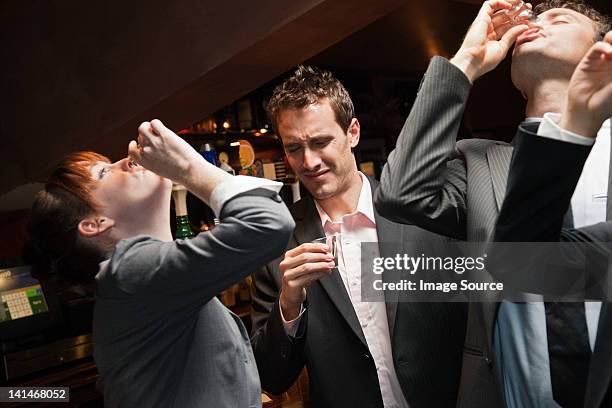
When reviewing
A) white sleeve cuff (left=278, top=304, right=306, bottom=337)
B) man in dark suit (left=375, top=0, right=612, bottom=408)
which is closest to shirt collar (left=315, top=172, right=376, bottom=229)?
white sleeve cuff (left=278, top=304, right=306, bottom=337)

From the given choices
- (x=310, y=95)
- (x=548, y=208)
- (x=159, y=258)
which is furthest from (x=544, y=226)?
(x=310, y=95)

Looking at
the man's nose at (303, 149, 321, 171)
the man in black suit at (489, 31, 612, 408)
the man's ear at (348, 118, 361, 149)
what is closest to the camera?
the man in black suit at (489, 31, 612, 408)

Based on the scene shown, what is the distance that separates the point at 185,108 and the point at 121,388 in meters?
2.23

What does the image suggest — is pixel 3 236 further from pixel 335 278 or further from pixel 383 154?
pixel 383 154

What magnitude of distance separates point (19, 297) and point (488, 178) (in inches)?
117

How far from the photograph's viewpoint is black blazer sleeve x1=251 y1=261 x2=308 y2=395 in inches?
54.5

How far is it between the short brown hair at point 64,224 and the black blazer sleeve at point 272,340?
18.9 inches

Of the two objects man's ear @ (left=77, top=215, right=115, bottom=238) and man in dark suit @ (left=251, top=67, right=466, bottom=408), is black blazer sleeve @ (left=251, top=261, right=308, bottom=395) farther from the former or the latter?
man's ear @ (left=77, top=215, right=115, bottom=238)

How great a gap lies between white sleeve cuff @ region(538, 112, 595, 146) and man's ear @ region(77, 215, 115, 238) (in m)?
0.89

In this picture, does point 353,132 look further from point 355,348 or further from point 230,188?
point 230,188

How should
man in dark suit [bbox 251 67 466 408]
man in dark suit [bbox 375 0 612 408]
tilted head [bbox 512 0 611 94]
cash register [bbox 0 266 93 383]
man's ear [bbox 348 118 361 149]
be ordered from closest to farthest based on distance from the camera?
man in dark suit [bbox 375 0 612 408] < tilted head [bbox 512 0 611 94] < man in dark suit [bbox 251 67 466 408] < man's ear [bbox 348 118 361 149] < cash register [bbox 0 266 93 383]

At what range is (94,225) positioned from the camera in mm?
1181

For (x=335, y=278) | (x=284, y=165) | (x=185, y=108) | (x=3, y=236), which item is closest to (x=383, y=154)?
(x=284, y=165)

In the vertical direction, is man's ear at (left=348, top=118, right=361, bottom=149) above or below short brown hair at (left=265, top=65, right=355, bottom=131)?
below
